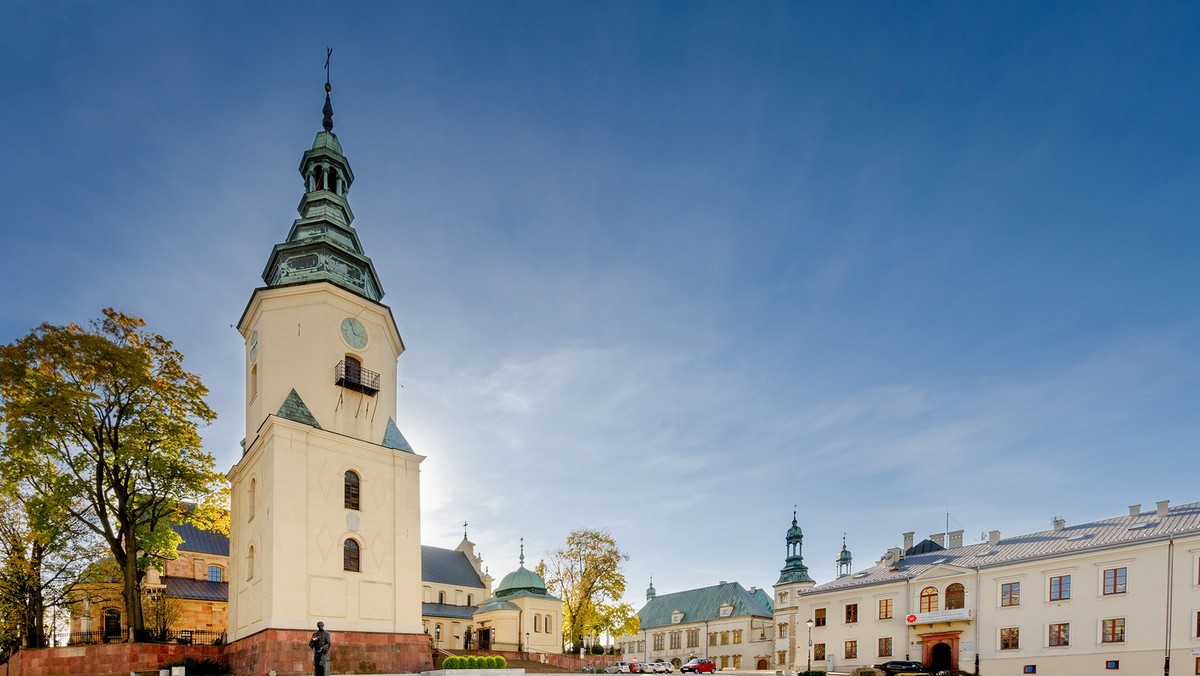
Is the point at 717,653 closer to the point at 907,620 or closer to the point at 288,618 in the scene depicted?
the point at 907,620

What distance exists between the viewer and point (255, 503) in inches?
1104

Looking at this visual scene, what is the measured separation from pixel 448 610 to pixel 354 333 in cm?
3888

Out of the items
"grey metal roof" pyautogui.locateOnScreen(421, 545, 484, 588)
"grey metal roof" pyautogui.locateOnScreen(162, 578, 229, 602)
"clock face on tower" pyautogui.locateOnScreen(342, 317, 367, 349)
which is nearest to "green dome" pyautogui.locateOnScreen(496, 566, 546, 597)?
"grey metal roof" pyautogui.locateOnScreen(421, 545, 484, 588)

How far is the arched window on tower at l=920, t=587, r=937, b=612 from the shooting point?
42781 mm

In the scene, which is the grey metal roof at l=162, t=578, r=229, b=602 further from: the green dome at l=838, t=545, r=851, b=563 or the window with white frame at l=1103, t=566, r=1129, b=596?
the green dome at l=838, t=545, r=851, b=563

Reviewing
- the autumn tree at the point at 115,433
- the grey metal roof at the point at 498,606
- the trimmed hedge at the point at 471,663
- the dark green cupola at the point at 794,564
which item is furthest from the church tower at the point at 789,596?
the autumn tree at the point at 115,433

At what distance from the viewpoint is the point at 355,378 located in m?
30.3

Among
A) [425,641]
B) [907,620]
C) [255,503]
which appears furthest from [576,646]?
[255,503]

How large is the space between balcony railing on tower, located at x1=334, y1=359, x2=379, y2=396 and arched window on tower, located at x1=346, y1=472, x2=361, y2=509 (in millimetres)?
3524

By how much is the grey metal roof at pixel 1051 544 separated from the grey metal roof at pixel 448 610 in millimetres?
29276

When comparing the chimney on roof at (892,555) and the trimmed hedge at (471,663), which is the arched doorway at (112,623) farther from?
the chimney on roof at (892,555)

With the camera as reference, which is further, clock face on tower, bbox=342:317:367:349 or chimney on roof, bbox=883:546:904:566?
chimney on roof, bbox=883:546:904:566

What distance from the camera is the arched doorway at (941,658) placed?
40.9 meters

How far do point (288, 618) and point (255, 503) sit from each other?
5.17 m
